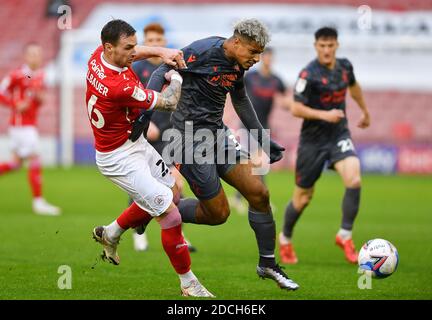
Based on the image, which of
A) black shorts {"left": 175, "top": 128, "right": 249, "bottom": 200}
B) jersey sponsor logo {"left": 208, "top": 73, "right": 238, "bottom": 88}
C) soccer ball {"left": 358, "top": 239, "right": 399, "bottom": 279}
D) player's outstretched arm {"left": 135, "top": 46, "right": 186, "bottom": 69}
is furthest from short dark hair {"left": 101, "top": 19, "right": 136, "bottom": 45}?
soccer ball {"left": 358, "top": 239, "right": 399, "bottom": 279}

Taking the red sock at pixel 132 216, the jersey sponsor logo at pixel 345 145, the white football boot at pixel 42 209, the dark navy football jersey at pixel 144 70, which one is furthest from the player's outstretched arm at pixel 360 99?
the white football boot at pixel 42 209

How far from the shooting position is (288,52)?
81.6 ft

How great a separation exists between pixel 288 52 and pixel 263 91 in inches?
394

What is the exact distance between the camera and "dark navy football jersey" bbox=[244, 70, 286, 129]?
15.1m

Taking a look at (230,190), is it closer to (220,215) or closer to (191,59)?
(220,215)

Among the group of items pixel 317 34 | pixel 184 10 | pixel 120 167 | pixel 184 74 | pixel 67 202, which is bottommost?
pixel 67 202

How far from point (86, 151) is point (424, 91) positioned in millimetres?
10006

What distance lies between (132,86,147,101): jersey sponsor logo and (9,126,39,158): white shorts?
7544mm

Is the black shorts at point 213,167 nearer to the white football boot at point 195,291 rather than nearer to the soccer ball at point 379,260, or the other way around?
the white football boot at point 195,291

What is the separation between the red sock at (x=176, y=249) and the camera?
6.79 metres
